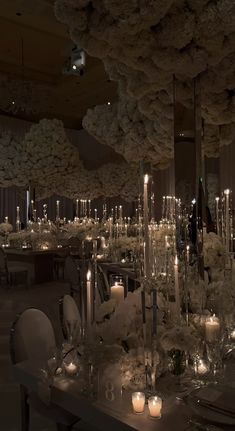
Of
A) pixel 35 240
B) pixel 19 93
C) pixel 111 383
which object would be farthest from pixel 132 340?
pixel 19 93

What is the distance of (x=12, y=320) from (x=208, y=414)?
5.04 metres

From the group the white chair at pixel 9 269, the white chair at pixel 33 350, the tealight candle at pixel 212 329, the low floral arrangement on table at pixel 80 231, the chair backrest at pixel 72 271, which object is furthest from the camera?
the low floral arrangement on table at pixel 80 231

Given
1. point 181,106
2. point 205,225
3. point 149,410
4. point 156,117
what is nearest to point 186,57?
point 181,106

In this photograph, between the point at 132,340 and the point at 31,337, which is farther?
the point at 31,337

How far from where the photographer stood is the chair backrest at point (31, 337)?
2.75 m

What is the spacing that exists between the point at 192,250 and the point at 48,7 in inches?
208

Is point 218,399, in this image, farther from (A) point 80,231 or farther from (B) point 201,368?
(A) point 80,231

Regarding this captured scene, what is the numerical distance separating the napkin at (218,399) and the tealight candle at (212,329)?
0.25m

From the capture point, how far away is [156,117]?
4.27 metres

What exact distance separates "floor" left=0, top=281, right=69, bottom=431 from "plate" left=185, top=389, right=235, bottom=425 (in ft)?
5.72

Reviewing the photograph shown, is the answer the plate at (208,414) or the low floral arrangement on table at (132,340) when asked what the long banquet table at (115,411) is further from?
the low floral arrangement on table at (132,340)

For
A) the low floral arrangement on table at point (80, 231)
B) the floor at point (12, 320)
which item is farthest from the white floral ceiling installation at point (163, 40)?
the low floral arrangement on table at point (80, 231)

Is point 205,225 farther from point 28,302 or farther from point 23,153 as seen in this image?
point 23,153

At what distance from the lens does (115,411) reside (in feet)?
6.17
